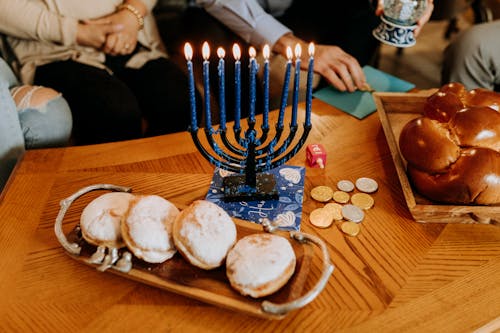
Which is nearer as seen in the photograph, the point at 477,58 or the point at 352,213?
the point at 352,213

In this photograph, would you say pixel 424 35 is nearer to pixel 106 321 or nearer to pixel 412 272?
pixel 412 272

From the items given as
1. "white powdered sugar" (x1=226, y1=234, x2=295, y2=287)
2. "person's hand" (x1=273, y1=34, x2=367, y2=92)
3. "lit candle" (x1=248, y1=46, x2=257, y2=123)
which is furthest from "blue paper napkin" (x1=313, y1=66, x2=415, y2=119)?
"white powdered sugar" (x1=226, y1=234, x2=295, y2=287)

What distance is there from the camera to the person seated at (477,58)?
5.02 ft

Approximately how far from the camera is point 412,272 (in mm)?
747

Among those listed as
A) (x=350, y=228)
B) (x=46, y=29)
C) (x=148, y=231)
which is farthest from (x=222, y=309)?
(x=46, y=29)

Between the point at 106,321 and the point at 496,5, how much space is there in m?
2.56

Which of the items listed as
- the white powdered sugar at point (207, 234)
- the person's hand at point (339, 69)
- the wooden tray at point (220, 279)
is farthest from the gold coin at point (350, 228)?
the person's hand at point (339, 69)

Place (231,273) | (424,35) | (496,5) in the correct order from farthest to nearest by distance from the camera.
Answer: (424,35), (496,5), (231,273)

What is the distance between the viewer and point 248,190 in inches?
34.8

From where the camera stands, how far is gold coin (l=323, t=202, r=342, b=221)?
Answer: 2.77ft

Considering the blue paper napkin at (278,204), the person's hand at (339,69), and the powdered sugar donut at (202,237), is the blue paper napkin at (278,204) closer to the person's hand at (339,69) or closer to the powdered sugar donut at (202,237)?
the powdered sugar donut at (202,237)

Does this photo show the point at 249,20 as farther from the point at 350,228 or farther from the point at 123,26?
the point at 350,228

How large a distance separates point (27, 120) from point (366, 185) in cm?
89

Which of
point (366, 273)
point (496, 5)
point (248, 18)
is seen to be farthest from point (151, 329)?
point (496, 5)
